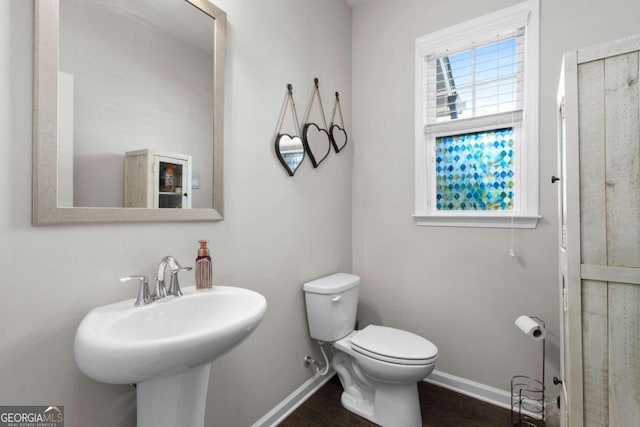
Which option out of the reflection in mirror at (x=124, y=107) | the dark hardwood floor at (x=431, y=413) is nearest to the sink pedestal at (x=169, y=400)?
the reflection in mirror at (x=124, y=107)

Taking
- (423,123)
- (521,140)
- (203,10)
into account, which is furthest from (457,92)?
(203,10)

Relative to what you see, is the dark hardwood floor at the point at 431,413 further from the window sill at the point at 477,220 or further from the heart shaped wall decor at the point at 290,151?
the heart shaped wall decor at the point at 290,151

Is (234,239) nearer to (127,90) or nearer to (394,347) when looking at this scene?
(127,90)

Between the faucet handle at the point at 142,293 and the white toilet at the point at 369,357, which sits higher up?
the faucet handle at the point at 142,293

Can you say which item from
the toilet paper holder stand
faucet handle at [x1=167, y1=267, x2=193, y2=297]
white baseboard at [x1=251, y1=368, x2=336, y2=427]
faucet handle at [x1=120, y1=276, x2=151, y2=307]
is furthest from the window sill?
faucet handle at [x1=120, y1=276, x2=151, y2=307]

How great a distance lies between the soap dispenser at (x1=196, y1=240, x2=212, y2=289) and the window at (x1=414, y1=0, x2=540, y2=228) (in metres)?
1.42

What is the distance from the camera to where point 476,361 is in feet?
6.37

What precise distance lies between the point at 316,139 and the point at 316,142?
0.06 ft

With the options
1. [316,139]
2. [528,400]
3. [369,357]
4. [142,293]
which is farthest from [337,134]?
[528,400]

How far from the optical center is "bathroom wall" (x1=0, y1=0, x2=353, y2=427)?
87 centimetres

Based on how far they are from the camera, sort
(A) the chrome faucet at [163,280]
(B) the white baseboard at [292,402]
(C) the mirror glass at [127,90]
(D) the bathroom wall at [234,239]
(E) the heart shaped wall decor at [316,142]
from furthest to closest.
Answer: (E) the heart shaped wall decor at [316,142]
(B) the white baseboard at [292,402]
(A) the chrome faucet at [163,280]
(C) the mirror glass at [127,90]
(D) the bathroom wall at [234,239]

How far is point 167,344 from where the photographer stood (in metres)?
0.74

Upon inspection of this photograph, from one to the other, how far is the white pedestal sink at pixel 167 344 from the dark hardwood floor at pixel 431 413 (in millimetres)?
884

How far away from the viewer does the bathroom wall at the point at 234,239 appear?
2.85ft
